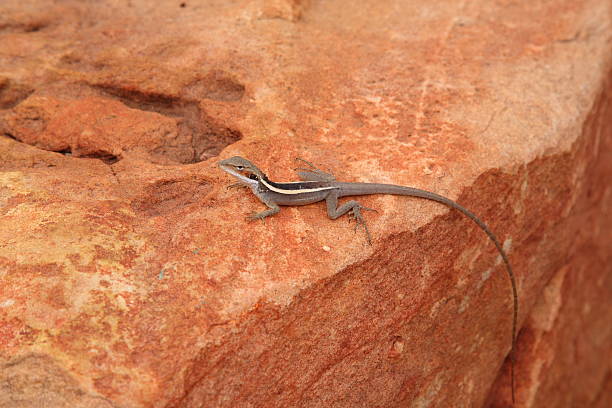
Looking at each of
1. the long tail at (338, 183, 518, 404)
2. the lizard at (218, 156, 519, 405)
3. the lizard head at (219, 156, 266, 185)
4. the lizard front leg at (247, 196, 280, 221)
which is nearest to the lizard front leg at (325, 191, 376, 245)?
the lizard at (218, 156, 519, 405)

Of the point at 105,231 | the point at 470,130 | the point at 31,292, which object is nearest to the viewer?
the point at 31,292

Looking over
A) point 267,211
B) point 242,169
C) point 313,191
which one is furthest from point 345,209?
point 242,169

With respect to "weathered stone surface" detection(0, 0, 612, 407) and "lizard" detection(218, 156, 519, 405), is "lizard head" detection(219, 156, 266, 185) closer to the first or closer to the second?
"lizard" detection(218, 156, 519, 405)

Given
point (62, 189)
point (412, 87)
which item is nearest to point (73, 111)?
point (62, 189)

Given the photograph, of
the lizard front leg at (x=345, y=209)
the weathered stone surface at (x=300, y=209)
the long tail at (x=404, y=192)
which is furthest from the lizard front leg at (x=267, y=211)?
the long tail at (x=404, y=192)

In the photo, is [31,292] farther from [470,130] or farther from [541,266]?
[541,266]

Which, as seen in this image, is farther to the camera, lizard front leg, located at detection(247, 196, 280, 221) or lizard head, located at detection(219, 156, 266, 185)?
lizard head, located at detection(219, 156, 266, 185)

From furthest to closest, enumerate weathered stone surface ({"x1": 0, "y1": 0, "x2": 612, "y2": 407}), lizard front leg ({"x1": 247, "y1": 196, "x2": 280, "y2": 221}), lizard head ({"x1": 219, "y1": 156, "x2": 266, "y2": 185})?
lizard head ({"x1": 219, "y1": 156, "x2": 266, "y2": 185}) → lizard front leg ({"x1": 247, "y1": 196, "x2": 280, "y2": 221}) → weathered stone surface ({"x1": 0, "y1": 0, "x2": 612, "y2": 407})

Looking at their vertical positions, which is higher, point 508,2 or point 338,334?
point 508,2
